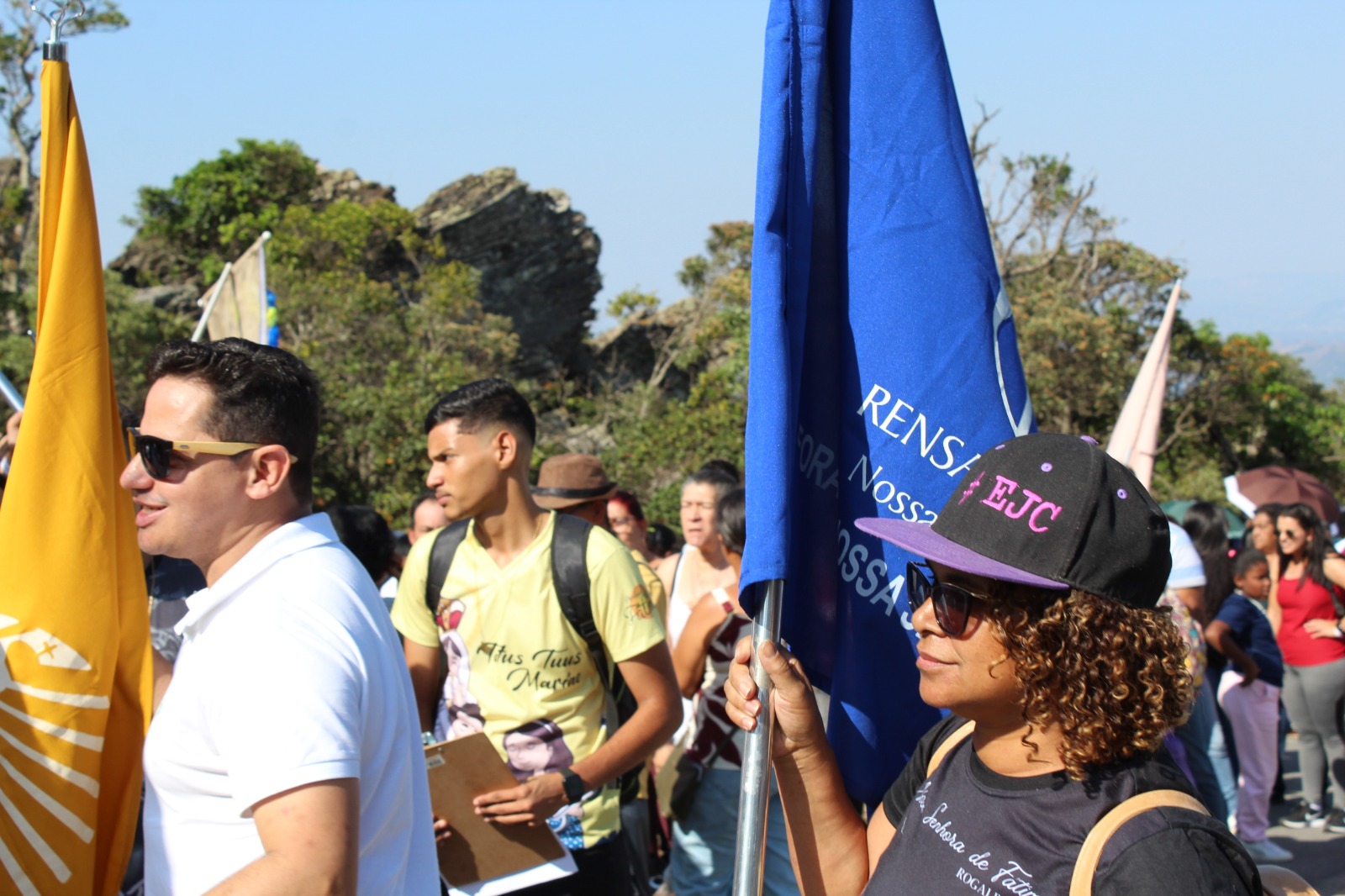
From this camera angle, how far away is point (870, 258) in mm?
2080

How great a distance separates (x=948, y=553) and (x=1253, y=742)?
581cm

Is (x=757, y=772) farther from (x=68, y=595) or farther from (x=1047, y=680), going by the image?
(x=68, y=595)

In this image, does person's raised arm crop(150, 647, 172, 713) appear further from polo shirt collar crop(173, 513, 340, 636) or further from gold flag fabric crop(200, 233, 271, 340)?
gold flag fabric crop(200, 233, 271, 340)

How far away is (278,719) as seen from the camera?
1727 mm

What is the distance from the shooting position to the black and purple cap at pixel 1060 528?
5.32 ft

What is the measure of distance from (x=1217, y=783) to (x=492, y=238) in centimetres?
2744

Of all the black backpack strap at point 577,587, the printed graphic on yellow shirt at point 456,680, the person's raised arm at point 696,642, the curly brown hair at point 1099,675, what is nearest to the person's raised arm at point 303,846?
the curly brown hair at point 1099,675

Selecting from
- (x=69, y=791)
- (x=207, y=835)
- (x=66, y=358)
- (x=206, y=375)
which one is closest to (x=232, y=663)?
(x=207, y=835)

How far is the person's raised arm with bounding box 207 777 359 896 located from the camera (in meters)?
1.66

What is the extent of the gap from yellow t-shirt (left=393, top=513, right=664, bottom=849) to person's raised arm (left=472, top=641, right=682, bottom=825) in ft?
0.25

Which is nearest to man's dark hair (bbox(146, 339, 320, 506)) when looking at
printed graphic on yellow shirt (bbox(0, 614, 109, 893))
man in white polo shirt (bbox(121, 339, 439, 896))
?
man in white polo shirt (bbox(121, 339, 439, 896))

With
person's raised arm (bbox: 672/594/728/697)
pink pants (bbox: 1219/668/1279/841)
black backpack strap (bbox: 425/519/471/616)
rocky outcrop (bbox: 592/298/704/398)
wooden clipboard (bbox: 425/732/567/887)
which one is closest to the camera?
wooden clipboard (bbox: 425/732/567/887)

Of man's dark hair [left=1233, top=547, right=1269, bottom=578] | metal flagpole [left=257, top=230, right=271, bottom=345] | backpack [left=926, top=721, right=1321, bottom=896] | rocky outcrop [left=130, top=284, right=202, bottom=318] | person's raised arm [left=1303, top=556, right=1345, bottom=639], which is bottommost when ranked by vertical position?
person's raised arm [left=1303, top=556, right=1345, bottom=639]

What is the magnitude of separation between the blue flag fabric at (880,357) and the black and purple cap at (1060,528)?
338mm
